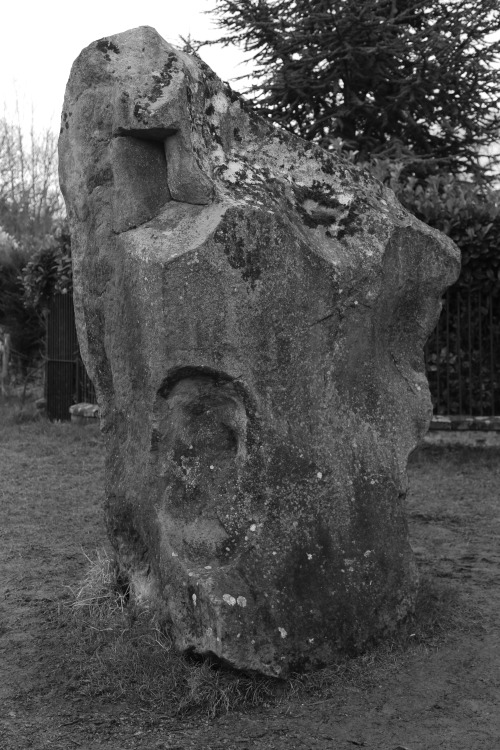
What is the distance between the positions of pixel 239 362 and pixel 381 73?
13035 millimetres

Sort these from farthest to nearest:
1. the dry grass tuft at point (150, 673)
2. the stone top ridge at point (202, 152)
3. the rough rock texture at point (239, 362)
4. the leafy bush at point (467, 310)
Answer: the leafy bush at point (467, 310), the stone top ridge at point (202, 152), the rough rock texture at point (239, 362), the dry grass tuft at point (150, 673)

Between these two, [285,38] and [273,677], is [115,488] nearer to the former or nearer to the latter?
[273,677]

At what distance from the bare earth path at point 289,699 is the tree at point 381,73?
10.5m

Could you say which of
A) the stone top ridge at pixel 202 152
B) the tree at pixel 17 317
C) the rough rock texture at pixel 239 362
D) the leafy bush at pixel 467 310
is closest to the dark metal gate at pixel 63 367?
the tree at pixel 17 317

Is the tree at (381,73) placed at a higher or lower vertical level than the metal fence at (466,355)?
higher

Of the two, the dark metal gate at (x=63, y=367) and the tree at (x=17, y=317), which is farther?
the tree at (x=17, y=317)

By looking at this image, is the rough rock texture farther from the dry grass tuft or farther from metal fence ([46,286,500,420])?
metal fence ([46,286,500,420])

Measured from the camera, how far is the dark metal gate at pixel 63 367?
1215cm

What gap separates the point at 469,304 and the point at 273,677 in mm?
7012

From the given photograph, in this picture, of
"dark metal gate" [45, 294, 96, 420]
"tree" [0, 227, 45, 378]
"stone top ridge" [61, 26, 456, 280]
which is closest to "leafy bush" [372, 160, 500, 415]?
"dark metal gate" [45, 294, 96, 420]

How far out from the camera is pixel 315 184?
4.05 meters

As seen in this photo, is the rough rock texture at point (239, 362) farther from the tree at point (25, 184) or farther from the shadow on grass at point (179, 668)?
the tree at point (25, 184)

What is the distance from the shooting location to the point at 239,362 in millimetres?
3445

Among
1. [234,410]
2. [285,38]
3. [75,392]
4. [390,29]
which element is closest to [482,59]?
[390,29]
